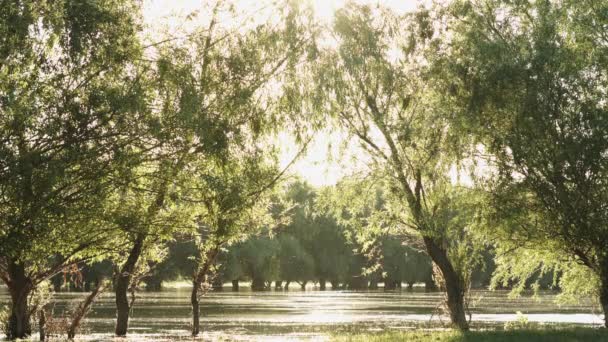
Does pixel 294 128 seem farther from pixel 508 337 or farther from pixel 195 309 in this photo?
pixel 195 309

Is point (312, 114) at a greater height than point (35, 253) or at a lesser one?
greater

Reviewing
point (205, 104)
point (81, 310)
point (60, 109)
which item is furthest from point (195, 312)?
point (60, 109)

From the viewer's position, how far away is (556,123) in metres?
27.5

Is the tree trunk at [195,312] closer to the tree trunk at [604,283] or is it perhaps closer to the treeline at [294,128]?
the treeline at [294,128]

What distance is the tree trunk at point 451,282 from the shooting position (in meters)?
32.5

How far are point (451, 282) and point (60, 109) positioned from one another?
59.1 ft

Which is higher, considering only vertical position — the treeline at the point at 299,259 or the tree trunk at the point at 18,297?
the treeline at the point at 299,259

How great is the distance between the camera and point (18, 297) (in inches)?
1067

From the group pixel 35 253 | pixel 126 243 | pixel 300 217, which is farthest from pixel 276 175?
pixel 300 217

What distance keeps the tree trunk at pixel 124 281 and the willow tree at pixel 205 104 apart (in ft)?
10.7

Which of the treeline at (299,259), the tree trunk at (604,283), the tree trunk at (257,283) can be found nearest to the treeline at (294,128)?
the tree trunk at (604,283)

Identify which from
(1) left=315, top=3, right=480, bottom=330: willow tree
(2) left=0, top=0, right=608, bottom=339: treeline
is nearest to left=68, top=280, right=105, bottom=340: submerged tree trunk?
(2) left=0, top=0, right=608, bottom=339: treeline

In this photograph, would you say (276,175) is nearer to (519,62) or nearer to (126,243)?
(126,243)

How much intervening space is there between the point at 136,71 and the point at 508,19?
583 inches
